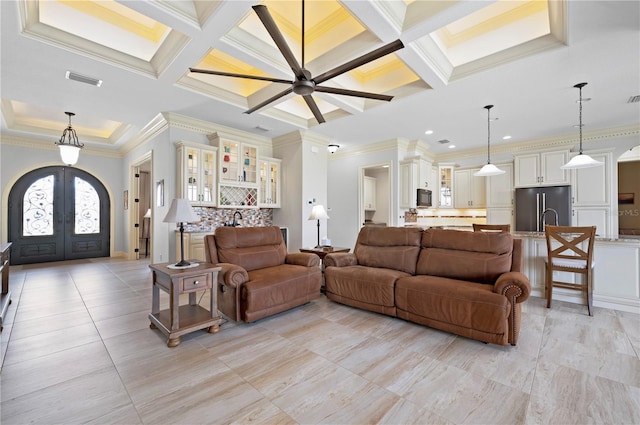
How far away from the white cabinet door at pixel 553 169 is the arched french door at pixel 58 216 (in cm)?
1036

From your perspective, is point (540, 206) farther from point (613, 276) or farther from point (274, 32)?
point (274, 32)

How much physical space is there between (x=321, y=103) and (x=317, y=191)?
190 cm

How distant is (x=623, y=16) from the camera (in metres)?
2.44

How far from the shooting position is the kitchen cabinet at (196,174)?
16.1ft

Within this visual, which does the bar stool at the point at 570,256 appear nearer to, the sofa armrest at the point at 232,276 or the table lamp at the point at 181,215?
the sofa armrest at the point at 232,276

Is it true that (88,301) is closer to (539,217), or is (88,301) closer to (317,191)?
(317,191)

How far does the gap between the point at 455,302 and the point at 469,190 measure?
561 centimetres

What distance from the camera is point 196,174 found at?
16.6 ft

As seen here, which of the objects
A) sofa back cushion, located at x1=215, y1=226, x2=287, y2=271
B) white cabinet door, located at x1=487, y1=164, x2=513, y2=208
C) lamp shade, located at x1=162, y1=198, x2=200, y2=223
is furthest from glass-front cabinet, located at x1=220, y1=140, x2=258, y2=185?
white cabinet door, located at x1=487, y1=164, x2=513, y2=208

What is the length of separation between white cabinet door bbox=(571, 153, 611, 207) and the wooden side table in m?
6.89

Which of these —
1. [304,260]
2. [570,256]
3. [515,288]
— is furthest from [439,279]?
[570,256]

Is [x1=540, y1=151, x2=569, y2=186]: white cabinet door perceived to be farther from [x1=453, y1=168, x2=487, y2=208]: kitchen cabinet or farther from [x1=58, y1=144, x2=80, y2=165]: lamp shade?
[x1=58, y1=144, x2=80, y2=165]: lamp shade

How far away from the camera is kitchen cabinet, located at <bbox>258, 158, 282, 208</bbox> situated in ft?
19.9

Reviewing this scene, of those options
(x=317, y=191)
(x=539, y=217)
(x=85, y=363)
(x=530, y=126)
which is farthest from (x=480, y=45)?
(x=85, y=363)
